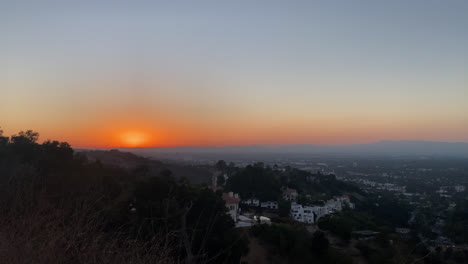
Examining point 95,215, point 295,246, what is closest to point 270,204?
point 295,246

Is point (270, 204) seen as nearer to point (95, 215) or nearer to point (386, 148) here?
point (95, 215)

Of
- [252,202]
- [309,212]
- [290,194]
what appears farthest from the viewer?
[290,194]

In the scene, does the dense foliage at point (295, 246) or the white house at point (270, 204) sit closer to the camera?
the dense foliage at point (295, 246)

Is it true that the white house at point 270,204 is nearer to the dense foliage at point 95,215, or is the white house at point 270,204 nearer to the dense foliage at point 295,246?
the dense foliage at point 95,215

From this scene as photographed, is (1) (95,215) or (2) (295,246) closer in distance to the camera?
(1) (95,215)

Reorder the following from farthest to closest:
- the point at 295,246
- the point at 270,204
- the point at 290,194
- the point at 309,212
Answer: the point at 290,194 → the point at 270,204 → the point at 309,212 → the point at 295,246

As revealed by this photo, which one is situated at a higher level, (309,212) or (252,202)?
(252,202)

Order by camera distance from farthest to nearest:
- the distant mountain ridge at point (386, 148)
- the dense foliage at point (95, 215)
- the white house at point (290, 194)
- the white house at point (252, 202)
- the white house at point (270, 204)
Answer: the distant mountain ridge at point (386, 148) < the white house at point (290, 194) < the white house at point (270, 204) < the white house at point (252, 202) < the dense foliage at point (95, 215)

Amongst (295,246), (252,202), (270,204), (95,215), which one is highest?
(95,215)

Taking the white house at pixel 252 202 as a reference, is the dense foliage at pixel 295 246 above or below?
above

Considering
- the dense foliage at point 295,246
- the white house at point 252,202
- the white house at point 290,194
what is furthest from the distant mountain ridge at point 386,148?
the dense foliage at point 295,246

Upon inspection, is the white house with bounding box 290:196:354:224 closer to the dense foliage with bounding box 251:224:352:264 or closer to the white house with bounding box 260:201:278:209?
the white house with bounding box 260:201:278:209

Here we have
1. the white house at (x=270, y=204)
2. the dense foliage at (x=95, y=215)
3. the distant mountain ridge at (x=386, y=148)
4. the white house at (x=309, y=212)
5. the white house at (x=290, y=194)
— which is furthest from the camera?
the distant mountain ridge at (x=386, y=148)

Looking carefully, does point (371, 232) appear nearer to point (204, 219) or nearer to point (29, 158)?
point (204, 219)
